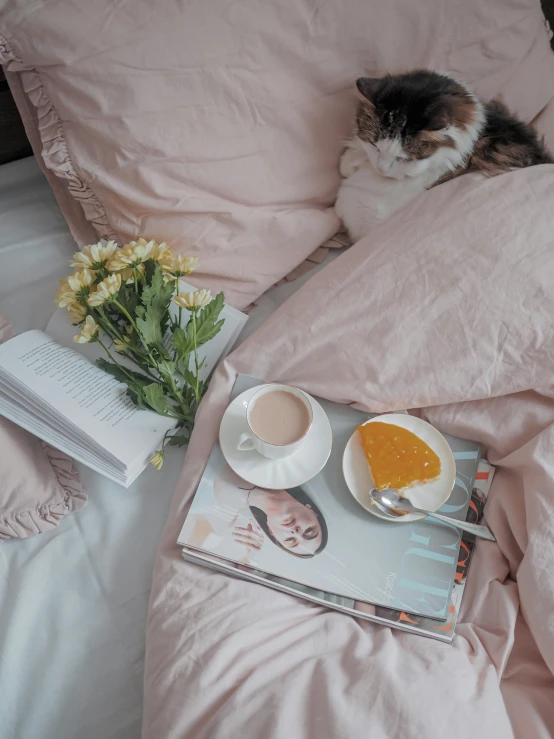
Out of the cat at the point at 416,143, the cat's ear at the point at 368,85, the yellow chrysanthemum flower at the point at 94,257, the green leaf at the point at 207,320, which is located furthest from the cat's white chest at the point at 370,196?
the yellow chrysanthemum flower at the point at 94,257

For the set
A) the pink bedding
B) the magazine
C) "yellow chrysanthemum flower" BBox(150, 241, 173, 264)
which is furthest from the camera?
"yellow chrysanthemum flower" BBox(150, 241, 173, 264)

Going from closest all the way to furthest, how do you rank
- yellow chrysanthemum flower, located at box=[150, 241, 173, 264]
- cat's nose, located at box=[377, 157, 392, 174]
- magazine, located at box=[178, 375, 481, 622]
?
magazine, located at box=[178, 375, 481, 622], yellow chrysanthemum flower, located at box=[150, 241, 173, 264], cat's nose, located at box=[377, 157, 392, 174]

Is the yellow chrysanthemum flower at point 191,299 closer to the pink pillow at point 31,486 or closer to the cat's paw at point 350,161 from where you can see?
the pink pillow at point 31,486

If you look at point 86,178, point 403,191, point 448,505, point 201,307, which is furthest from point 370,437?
point 86,178

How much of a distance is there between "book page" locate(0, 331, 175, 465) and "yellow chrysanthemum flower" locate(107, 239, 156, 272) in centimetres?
18

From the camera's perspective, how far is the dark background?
1.03 metres

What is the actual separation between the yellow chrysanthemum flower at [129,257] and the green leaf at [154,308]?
0.11 ft

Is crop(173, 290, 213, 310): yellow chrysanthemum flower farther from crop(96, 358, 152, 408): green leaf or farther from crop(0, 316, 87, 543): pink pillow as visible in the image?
crop(0, 316, 87, 543): pink pillow

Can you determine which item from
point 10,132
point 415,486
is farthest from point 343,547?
point 10,132

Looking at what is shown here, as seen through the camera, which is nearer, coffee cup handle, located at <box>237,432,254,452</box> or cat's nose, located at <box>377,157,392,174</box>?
coffee cup handle, located at <box>237,432,254,452</box>

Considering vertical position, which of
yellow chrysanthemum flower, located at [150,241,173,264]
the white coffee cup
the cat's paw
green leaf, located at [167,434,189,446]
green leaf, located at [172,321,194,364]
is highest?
yellow chrysanthemum flower, located at [150,241,173,264]

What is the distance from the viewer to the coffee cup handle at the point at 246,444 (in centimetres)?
71

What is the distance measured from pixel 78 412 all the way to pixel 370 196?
0.63 m

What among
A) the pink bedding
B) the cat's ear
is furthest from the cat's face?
the pink bedding
